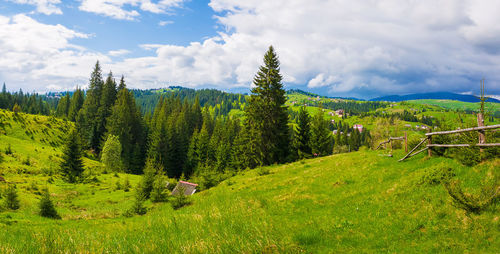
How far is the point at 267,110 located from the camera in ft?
135

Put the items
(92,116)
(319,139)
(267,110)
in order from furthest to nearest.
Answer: (92,116), (319,139), (267,110)

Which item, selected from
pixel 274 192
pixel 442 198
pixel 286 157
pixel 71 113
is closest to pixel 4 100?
pixel 71 113

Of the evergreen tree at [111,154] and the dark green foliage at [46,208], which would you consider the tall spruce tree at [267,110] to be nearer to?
the dark green foliage at [46,208]

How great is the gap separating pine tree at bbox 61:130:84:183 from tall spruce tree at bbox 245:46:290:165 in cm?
3328

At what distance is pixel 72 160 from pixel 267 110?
124 ft

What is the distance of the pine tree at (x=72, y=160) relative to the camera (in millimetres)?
46219

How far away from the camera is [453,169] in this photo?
10.9 m

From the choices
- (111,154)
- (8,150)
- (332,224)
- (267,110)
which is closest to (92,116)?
(111,154)

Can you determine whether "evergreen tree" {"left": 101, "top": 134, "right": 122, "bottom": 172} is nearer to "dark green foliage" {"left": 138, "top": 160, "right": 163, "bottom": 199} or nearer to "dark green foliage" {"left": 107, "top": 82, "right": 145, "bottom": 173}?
"dark green foliage" {"left": 107, "top": 82, "right": 145, "bottom": 173}

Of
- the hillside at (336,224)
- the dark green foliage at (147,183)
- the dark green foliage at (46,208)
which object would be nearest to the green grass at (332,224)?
the hillside at (336,224)

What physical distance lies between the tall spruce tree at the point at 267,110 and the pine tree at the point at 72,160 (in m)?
33.3

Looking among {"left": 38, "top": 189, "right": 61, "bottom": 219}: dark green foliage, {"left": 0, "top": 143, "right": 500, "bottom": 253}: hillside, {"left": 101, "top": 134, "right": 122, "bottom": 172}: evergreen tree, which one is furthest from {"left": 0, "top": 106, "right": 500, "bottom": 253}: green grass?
{"left": 101, "top": 134, "right": 122, "bottom": 172}: evergreen tree

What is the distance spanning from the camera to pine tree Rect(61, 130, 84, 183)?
46.2m

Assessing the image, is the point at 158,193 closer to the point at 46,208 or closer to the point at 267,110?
the point at 46,208
